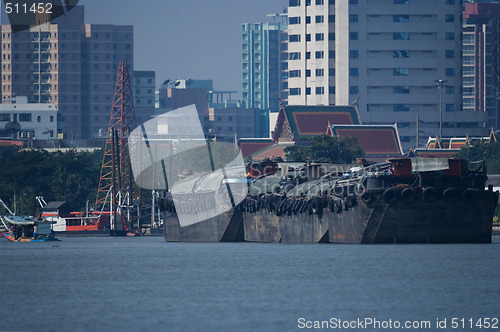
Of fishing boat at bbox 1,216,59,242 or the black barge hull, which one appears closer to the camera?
the black barge hull

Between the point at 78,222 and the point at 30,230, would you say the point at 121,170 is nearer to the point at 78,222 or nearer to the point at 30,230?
the point at 78,222

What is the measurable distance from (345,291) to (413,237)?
29.4m

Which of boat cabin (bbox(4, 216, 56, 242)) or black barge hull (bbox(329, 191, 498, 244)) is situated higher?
black barge hull (bbox(329, 191, 498, 244))

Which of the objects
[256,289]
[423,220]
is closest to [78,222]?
[423,220]

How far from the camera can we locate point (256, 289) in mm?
70875

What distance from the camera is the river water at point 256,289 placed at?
5809 cm

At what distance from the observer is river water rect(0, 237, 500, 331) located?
58.1m

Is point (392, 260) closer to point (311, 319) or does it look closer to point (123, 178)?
point (311, 319)

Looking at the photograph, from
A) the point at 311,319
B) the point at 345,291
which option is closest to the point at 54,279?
the point at 345,291

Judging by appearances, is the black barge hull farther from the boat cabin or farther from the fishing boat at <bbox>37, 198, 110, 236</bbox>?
the fishing boat at <bbox>37, 198, 110, 236</bbox>

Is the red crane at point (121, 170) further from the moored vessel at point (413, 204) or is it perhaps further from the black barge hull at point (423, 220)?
the black barge hull at point (423, 220)

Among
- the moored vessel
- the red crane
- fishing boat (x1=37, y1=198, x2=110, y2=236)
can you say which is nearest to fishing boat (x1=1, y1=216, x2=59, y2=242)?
the red crane

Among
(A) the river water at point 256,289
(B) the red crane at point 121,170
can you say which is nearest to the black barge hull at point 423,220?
(A) the river water at point 256,289

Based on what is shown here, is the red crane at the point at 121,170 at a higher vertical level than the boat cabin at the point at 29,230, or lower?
higher
